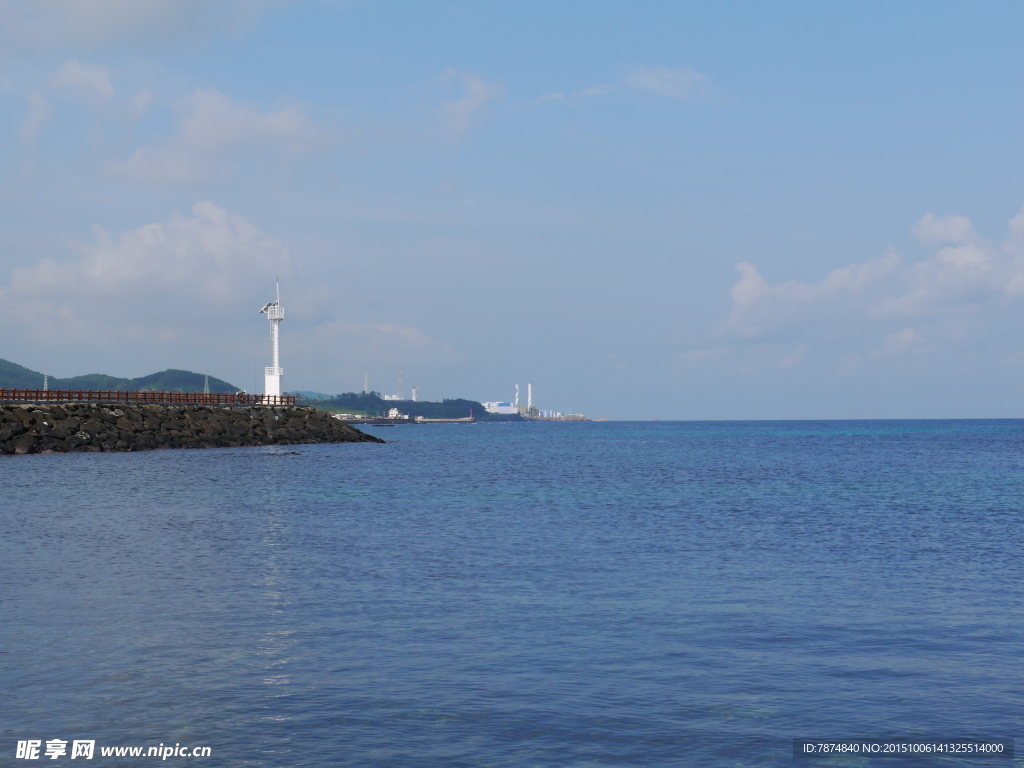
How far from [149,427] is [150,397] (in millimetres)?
15034

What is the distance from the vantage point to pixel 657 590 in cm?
1938

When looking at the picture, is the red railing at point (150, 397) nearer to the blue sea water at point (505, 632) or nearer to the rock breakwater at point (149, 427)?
the rock breakwater at point (149, 427)

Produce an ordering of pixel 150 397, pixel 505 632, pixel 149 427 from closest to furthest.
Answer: pixel 505 632 < pixel 149 427 < pixel 150 397

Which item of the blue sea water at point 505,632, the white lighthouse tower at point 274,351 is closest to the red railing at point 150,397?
the white lighthouse tower at point 274,351

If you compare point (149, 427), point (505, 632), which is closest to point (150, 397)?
point (149, 427)

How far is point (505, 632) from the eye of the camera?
1548cm

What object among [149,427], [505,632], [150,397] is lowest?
[505,632]

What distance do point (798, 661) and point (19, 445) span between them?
236 ft

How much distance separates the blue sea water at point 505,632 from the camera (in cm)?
1061

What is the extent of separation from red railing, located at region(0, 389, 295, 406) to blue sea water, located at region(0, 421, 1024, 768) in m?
56.2

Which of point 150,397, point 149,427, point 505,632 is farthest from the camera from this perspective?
point 150,397

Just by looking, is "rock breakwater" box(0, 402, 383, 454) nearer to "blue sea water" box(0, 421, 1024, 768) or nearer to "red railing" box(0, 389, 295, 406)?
"red railing" box(0, 389, 295, 406)

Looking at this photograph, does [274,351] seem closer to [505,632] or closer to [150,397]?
[150,397]

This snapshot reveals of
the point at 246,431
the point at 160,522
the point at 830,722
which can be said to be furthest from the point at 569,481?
the point at 246,431
